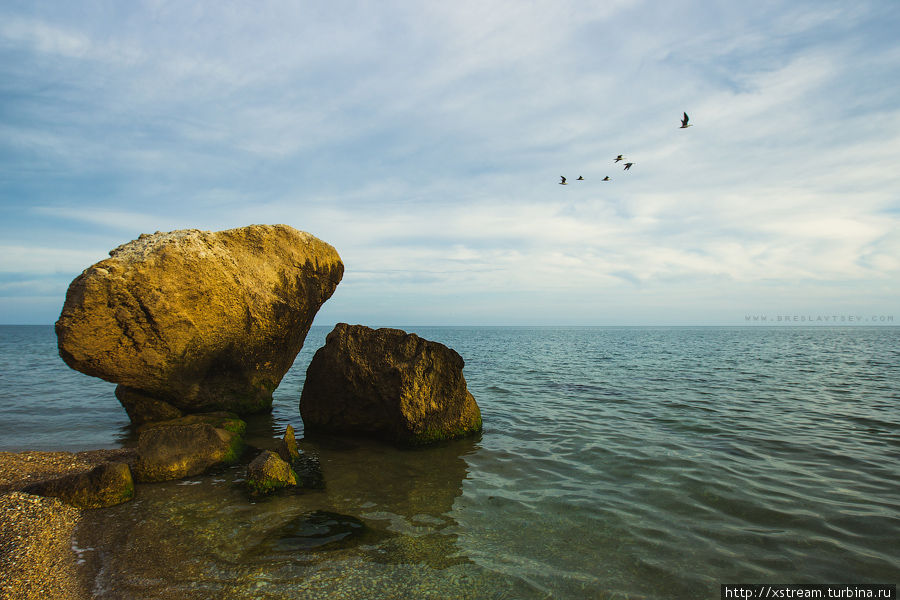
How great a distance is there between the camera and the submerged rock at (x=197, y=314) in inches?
407

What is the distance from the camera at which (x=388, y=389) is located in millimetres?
11141

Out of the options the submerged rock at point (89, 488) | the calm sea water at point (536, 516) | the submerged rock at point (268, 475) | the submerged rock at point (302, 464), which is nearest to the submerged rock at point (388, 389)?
the calm sea water at point (536, 516)

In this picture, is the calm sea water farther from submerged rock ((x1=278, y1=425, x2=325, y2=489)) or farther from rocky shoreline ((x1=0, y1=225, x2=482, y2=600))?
rocky shoreline ((x1=0, y1=225, x2=482, y2=600))

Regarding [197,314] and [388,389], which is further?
[197,314]

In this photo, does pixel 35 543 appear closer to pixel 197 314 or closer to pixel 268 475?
pixel 268 475

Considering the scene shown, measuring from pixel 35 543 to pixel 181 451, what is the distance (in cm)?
312

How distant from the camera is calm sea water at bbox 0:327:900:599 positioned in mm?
5301

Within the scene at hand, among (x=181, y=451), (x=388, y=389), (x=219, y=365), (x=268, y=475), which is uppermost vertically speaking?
(x=219, y=365)

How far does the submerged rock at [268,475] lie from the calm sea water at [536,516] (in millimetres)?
322

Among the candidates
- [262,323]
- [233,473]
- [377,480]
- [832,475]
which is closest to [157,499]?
[233,473]

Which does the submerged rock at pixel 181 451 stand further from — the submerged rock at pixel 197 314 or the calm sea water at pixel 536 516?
the submerged rock at pixel 197 314

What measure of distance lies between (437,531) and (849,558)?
5.13 m

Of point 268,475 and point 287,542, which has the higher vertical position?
point 268,475

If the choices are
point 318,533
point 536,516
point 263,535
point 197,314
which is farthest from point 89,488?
point 536,516
